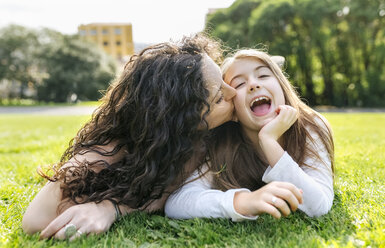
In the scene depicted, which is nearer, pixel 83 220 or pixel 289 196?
pixel 289 196

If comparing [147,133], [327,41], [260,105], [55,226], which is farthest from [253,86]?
[327,41]

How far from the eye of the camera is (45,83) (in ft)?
110

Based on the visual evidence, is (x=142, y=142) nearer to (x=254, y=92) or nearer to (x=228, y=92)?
(x=228, y=92)

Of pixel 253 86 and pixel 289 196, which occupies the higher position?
pixel 253 86

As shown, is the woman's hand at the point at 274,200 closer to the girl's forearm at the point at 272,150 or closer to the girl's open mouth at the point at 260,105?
the girl's forearm at the point at 272,150

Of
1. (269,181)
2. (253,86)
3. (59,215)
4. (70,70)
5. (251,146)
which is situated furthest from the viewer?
(70,70)

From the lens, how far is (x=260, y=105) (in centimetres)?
246

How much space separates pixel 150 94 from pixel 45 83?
34.3 meters

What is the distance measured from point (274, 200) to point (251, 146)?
87 centimetres

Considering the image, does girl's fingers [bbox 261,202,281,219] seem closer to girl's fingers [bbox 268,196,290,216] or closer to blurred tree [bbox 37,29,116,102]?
girl's fingers [bbox 268,196,290,216]

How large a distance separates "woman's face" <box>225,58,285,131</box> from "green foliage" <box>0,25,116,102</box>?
106 ft

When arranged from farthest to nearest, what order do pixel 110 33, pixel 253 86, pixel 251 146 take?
pixel 110 33
pixel 251 146
pixel 253 86

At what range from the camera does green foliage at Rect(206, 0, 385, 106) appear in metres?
21.1

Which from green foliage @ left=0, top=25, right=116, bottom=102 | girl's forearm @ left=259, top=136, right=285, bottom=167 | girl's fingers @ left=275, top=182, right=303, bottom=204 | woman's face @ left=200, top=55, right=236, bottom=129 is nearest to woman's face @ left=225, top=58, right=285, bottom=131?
woman's face @ left=200, top=55, right=236, bottom=129
